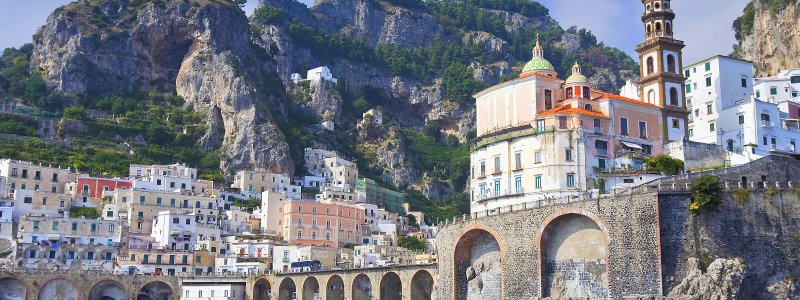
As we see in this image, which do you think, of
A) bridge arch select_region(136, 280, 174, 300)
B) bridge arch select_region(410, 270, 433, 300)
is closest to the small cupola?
bridge arch select_region(410, 270, 433, 300)

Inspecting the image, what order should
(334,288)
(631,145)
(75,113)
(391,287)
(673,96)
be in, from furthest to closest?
(75,113) → (334,288) → (391,287) → (673,96) → (631,145)

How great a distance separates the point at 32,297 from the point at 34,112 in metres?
44.9

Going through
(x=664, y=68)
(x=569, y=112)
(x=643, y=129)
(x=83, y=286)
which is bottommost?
(x=83, y=286)

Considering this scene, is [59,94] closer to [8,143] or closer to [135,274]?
[8,143]

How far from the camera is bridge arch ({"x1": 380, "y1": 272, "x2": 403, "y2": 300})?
6631 centimetres

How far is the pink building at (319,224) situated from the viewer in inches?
3585

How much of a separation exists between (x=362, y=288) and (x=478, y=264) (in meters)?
19.4

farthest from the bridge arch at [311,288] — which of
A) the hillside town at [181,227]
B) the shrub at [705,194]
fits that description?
the shrub at [705,194]

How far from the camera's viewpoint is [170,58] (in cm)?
12925

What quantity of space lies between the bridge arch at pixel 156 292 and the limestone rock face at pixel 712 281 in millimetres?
52101

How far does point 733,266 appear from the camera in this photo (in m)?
42.9

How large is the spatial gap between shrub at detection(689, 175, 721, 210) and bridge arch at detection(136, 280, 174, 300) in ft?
171

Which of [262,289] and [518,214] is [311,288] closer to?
[262,289]

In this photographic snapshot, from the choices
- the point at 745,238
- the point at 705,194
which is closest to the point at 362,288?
the point at 705,194
